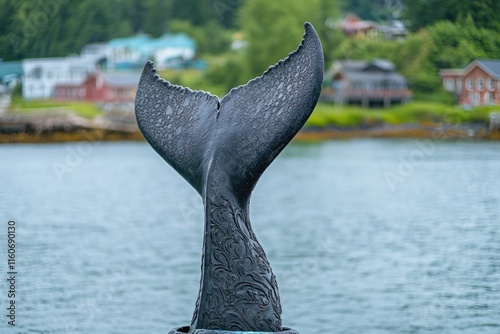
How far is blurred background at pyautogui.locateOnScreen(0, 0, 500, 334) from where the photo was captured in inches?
703

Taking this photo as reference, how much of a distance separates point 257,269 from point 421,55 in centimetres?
4447

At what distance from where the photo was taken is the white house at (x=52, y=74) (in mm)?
61778

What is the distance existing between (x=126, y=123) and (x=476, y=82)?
30289mm

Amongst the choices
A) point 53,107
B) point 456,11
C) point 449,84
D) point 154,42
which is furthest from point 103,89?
point 456,11

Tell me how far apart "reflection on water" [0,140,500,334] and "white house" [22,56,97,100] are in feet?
31.3

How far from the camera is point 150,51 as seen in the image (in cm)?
8775

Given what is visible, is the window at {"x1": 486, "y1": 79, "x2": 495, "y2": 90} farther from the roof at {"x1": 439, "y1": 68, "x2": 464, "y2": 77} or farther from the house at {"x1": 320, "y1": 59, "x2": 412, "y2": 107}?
the house at {"x1": 320, "y1": 59, "x2": 412, "y2": 107}

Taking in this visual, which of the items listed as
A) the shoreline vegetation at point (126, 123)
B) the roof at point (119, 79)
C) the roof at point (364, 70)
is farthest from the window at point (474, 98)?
the roof at point (119, 79)

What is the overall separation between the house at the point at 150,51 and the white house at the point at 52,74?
476 centimetres

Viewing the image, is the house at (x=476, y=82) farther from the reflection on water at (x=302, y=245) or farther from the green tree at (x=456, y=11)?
the green tree at (x=456, y=11)

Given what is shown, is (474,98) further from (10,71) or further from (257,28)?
(257,28)

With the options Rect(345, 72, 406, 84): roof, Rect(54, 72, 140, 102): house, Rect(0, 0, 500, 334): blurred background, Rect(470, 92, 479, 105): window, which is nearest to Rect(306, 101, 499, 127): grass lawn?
Rect(0, 0, 500, 334): blurred background

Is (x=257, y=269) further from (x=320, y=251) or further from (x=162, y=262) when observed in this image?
(x=320, y=251)

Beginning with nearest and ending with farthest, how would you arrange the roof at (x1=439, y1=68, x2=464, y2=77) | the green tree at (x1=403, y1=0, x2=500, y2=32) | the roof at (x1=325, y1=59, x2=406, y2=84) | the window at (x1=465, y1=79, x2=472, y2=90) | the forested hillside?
1. the green tree at (x1=403, y1=0, x2=500, y2=32)
2. the forested hillside
3. the roof at (x1=439, y1=68, x2=464, y2=77)
4. the window at (x1=465, y1=79, x2=472, y2=90)
5. the roof at (x1=325, y1=59, x2=406, y2=84)
